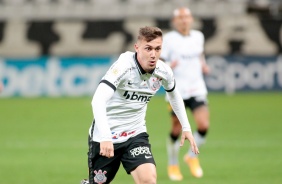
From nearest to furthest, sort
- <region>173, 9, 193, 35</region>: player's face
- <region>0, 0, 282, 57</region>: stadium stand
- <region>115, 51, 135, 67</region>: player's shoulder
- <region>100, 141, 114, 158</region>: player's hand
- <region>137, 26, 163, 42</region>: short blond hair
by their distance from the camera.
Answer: <region>100, 141, 114, 158</region>: player's hand → <region>137, 26, 163, 42</region>: short blond hair → <region>115, 51, 135, 67</region>: player's shoulder → <region>173, 9, 193, 35</region>: player's face → <region>0, 0, 282, 57</region>: stadium stand

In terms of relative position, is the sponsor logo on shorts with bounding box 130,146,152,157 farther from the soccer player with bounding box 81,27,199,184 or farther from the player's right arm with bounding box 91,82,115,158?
the player's right arm with bounding box 91,82,115,158

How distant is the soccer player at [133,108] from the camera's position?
23.2 feet

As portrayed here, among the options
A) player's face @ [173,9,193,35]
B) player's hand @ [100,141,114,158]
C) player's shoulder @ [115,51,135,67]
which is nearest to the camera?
player's hand @ [100,141,114,158]

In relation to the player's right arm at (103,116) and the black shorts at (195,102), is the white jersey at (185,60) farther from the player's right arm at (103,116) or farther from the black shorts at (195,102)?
the player's right arm at (103,116)

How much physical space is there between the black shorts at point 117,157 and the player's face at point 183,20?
3893mm

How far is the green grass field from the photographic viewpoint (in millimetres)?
11125

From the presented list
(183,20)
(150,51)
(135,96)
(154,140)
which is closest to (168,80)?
(135,96)

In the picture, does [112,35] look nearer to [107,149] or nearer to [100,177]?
[100,177]

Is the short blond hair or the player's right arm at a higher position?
the short blond hair

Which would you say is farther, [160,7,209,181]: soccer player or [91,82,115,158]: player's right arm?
[160,7,209,181]: soccer player

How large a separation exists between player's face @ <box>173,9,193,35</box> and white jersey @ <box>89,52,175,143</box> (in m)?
3.71

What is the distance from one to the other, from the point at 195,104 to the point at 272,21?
12.9 m

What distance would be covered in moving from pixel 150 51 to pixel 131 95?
20.6 inches

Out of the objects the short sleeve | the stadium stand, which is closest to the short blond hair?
the short sleeve
